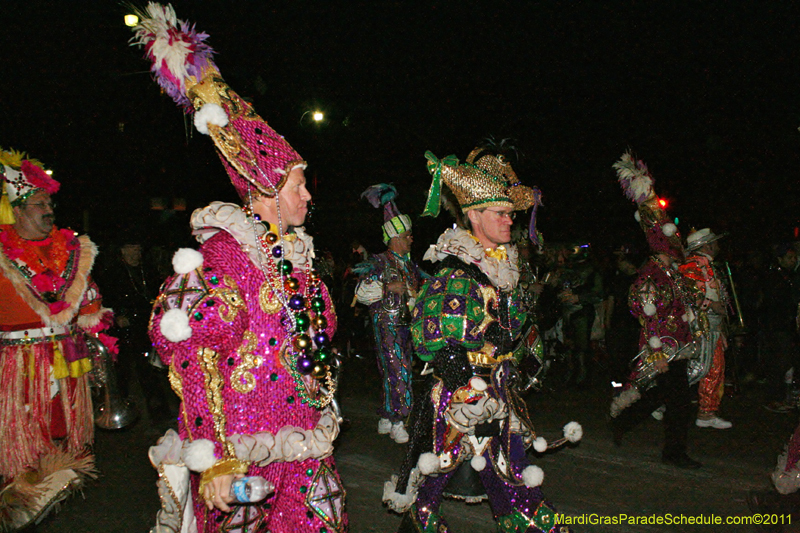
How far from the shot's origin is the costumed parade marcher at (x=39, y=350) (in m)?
3.96

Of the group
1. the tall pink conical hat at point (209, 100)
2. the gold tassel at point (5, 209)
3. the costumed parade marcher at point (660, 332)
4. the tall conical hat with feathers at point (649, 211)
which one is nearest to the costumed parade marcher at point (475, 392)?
the tall pink conical hat at point (209, 100)

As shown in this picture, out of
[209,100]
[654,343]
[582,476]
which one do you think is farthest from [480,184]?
[582,476]

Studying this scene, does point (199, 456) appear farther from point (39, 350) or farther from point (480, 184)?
point (39, 350)

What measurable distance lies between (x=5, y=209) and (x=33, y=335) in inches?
35.5

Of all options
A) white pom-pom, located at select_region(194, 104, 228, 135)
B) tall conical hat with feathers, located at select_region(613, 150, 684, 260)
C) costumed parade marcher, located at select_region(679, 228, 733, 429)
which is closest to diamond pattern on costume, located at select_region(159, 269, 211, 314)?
white pom-pom, located at select_region(194, 104, 228, 135)

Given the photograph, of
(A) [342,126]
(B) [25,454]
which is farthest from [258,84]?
(B) [25,454]

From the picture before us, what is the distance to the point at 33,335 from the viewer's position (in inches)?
166

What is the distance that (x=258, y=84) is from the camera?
13.5 metres

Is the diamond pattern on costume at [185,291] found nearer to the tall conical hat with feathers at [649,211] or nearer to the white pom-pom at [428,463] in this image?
the white pom-pom at [428,463]

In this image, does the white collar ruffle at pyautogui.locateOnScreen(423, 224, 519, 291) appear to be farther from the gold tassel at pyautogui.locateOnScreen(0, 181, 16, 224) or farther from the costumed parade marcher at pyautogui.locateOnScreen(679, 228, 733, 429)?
the costumed parade marcher at pyautogui.locateOnScreen(679, 228, 733, 429)

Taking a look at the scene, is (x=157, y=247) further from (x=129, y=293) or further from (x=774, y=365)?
(x=774, y=365)

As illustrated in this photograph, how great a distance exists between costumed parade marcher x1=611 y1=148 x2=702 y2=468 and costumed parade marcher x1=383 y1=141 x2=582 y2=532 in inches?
94.7

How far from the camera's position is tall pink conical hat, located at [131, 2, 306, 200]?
2.42 m

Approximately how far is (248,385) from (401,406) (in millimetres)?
4086
